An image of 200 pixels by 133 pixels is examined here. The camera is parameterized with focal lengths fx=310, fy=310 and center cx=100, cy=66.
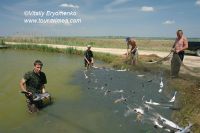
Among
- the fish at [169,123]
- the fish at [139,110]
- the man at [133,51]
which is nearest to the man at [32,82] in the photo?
the fish at [139,110]

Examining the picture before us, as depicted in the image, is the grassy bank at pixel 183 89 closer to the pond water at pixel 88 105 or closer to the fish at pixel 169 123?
the fish at pixel 169 123

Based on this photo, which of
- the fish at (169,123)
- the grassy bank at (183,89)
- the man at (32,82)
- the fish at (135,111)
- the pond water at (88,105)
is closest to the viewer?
the fish at (169,123)

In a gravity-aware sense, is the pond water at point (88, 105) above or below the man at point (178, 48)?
below

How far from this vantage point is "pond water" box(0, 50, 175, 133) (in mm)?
8734

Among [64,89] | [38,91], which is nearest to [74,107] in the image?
[38,91]

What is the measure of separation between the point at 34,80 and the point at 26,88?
1.20 ft

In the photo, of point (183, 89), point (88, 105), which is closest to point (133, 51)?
point (183, 89)

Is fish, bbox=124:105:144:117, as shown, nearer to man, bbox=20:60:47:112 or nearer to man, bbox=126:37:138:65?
man, bbox=20:60:47:112

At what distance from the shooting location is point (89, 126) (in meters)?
8.81

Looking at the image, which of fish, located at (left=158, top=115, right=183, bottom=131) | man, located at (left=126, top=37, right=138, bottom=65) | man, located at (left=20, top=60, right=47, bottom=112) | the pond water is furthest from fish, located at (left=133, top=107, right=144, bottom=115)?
man, located at (left=126, top=37, right=138, bottom=65)

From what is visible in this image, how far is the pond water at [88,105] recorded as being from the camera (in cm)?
873

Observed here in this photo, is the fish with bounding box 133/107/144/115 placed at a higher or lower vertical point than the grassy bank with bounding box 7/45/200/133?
lower

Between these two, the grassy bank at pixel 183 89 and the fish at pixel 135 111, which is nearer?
the grassy bank at pixel 183 89

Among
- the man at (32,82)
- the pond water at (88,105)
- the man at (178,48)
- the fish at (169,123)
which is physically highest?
the man at (178,48)
